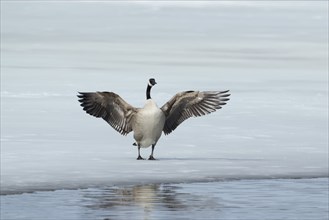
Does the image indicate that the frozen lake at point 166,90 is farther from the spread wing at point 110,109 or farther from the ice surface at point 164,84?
the spread wing at point 110,109

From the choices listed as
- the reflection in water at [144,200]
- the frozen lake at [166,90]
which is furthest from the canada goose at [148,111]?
the reflection in water at [144,200]

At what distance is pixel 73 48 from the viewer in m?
32.3

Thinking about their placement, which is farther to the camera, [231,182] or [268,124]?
[268,124]

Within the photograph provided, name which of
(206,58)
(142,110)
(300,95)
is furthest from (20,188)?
(206,58)

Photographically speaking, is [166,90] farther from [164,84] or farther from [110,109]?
[110,109]

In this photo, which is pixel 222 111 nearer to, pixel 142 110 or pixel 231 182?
pixel 142 110

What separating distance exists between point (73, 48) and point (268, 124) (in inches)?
574

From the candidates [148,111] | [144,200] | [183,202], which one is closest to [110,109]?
[148,111]

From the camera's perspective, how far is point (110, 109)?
15.6m

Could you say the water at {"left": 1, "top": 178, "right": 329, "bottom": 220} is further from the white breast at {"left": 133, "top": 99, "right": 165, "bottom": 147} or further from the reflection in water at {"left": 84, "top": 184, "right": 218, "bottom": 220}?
the white breast at {"left": 133, "top": 99, "right": 165, "bottom": 147}

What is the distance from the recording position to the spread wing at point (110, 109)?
15.4 m

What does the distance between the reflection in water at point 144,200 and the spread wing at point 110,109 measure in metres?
3.13

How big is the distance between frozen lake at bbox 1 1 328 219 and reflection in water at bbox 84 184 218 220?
7 cm

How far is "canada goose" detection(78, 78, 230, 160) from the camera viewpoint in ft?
49.1
